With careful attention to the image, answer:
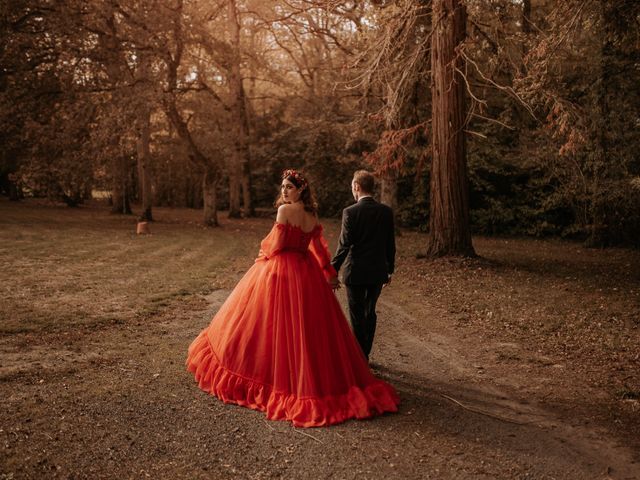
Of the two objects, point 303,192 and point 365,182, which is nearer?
point 303,192

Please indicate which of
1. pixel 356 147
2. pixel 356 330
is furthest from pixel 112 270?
pixel 356 147

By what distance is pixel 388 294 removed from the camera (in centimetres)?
980

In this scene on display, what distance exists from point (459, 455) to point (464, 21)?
34.9 feet

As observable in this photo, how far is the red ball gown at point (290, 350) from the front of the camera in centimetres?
443

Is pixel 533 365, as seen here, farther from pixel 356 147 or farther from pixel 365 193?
pixel 356 147

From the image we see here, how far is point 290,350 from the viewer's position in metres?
4.61

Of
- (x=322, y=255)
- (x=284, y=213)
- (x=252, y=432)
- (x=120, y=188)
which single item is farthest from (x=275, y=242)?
(x=120, y=188)

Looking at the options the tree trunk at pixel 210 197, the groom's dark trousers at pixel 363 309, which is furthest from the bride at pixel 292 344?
the tree trunk at pixel 210 197

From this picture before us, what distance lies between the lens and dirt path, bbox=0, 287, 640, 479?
3.56 metres

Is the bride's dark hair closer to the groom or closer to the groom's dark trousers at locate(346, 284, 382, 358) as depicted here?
the groom

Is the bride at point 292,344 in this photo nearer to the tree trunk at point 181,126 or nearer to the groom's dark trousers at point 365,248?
the groom's dark trousers at point 365,248

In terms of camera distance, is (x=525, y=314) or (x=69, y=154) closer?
(x=525, y=314)

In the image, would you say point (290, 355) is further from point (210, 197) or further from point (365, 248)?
point (210, 197)

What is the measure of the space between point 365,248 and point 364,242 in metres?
0.06
